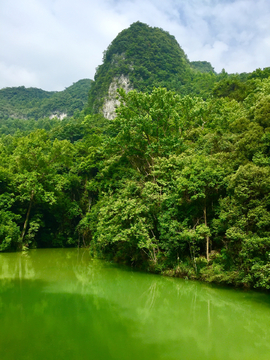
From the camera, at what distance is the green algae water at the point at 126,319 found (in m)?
5.15

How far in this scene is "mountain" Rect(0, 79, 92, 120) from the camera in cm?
9394

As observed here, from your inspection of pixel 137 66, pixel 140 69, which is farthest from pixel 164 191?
pixel 137 66

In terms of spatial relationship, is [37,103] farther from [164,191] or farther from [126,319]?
[126,319]

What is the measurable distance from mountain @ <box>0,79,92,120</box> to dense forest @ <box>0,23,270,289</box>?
74917 millimetres

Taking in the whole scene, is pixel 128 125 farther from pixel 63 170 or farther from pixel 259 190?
pixel 63 170

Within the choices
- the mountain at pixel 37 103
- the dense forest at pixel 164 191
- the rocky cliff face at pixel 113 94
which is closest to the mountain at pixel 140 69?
the rocky cliff face at pixel 113 94

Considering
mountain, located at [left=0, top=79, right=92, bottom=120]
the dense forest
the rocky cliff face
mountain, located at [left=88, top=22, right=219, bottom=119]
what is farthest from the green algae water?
mountain, located at [left=0, top=79, right=92, bottom=120]

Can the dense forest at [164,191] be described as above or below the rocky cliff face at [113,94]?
below

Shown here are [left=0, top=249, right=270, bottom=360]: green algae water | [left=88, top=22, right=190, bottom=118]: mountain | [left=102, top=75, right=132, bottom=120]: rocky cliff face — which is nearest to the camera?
[left=0, top=249, right=270, bottom=360]: green algae water

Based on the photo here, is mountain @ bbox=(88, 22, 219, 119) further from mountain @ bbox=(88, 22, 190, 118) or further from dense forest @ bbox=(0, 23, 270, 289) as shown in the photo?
dense forest @ bbox=(0, 23, 270, 289)

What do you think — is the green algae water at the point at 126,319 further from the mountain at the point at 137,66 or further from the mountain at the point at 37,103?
the mountain at the point at 37,103

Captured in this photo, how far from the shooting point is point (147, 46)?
74062 mm

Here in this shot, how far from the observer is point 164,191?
13680 mm

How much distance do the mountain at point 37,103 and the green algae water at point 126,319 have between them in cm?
8783
